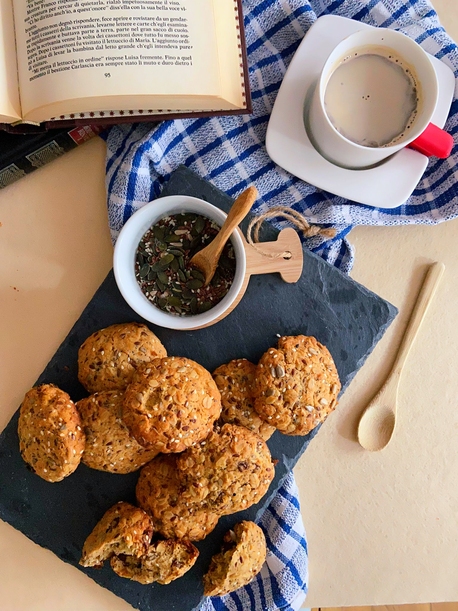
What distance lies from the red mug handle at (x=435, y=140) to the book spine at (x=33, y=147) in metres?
0.56

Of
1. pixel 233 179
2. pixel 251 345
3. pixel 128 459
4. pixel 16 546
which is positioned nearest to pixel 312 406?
pixel 251 345

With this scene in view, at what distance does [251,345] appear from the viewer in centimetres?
93

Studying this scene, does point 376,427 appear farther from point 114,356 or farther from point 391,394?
point 114,356

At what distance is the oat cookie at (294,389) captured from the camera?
32.4 inches

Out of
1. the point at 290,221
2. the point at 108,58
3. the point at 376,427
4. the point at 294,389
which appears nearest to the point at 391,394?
the point at 376,427

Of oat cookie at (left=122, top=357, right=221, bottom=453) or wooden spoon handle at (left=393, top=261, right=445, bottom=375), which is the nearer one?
oat cookie at (left=122, top=357, right=221, bottom=453)

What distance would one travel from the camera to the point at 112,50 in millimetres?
A: 779

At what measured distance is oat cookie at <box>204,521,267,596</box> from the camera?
0.85m

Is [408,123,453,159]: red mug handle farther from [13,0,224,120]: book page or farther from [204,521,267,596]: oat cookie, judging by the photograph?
[204,521,267,596]: oat cookie

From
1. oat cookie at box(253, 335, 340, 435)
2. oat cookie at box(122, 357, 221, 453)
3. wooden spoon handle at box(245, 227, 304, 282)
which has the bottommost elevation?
oat cookie at box(253, 335, 340, 435)

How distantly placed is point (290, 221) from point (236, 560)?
0.58 meters

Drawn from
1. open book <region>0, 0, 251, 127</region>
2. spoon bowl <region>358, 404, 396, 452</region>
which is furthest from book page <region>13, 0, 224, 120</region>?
spoon bowl <region>358, 404, 396, 452</region>

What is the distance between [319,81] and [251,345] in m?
0.44

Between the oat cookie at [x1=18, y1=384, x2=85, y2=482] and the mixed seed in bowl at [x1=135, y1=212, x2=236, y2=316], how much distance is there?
223 millimetres
